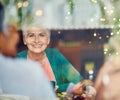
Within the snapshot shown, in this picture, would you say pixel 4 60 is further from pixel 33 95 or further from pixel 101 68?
pixel 101 68

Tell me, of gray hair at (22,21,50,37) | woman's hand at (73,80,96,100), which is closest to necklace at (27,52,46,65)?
gray hair at (22,21,50,37)

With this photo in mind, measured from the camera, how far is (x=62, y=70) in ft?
15.3

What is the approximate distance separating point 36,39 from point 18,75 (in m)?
0.47

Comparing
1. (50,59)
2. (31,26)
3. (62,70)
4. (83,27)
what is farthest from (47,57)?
(83,27)

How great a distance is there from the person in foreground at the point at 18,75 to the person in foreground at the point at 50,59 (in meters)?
0.09

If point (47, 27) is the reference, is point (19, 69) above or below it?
below

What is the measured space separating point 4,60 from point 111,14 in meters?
1.30

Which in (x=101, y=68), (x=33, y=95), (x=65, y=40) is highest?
(x=65, y=40)

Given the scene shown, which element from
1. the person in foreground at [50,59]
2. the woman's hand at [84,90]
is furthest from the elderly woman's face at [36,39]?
the woman's hand at [84,90]

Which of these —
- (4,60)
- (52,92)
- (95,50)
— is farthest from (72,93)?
(4,60)

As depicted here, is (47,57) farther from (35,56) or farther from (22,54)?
(22,54)

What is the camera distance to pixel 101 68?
4.58 metres

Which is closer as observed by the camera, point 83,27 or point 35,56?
A: point 83,27

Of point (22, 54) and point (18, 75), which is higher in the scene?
point (22, 54)
